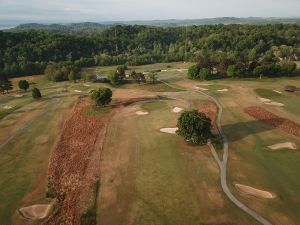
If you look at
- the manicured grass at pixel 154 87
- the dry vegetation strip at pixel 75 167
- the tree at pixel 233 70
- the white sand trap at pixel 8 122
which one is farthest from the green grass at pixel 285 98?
the white sand trap at pixel 8 122

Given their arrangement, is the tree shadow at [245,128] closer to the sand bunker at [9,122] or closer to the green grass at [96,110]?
the green grass at [96,110]

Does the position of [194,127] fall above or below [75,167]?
above

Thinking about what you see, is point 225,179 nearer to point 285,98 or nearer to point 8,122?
point 285,98

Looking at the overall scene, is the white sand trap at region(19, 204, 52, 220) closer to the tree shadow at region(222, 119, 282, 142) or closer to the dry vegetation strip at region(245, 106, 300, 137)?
the tree shadow at region(222, 119, 282, 142)

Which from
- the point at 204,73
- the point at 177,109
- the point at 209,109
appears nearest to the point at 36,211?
the point at 177,109

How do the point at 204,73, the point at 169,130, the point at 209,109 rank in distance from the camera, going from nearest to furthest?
1. the point at 169,130
2. the point at 209,109
3. the point at 204,73

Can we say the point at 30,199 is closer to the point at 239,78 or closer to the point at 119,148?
the point at 119,148
